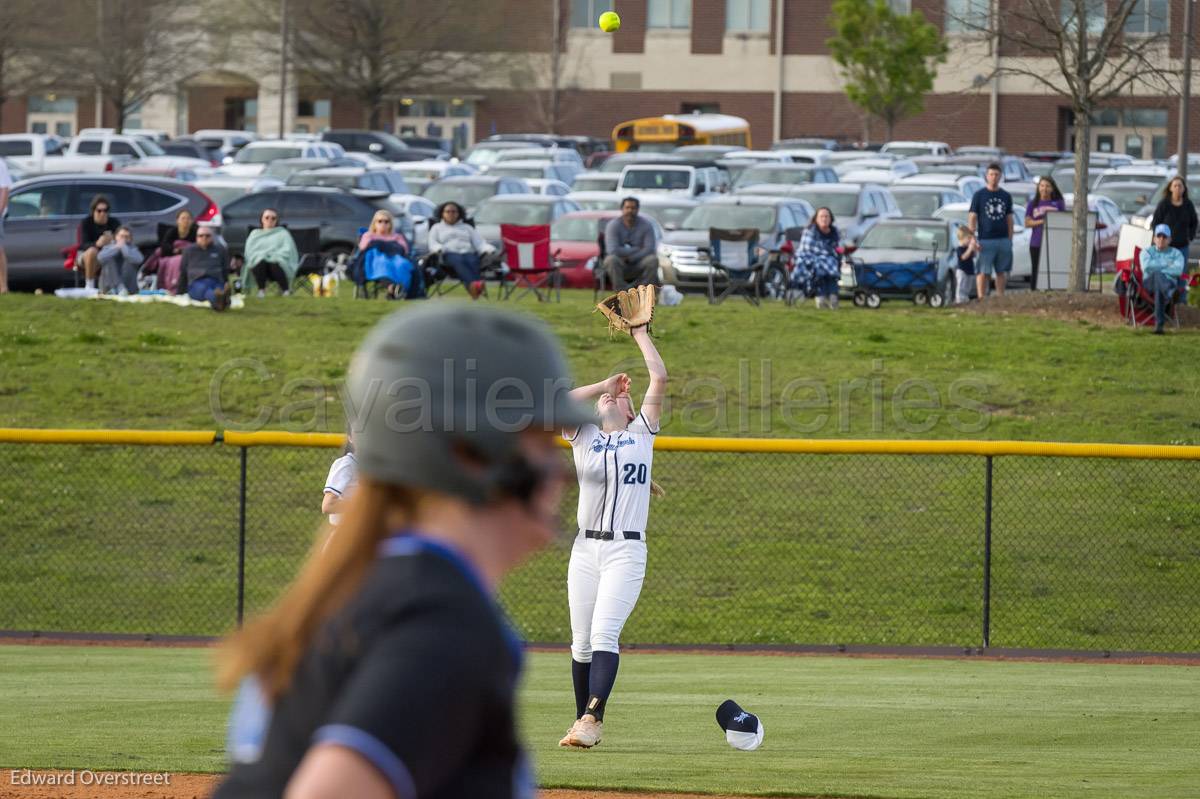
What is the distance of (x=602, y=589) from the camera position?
25.4 feet

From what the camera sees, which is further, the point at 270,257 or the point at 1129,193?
the point at 1129,193


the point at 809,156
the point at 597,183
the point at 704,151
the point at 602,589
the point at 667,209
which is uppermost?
the point at 704,151

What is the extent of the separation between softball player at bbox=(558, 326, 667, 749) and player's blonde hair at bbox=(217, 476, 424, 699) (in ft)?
18.3

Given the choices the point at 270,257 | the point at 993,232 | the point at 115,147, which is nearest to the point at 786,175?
the point at 993,232

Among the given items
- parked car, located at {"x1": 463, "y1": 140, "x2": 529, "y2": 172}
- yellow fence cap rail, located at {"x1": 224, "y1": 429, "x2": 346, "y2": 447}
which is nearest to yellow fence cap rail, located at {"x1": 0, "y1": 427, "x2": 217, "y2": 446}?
yellow fence cap rail, located at {"x1": 224, "y1": 429, "x2": 346, "y2": 447}

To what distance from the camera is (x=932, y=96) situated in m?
64.0

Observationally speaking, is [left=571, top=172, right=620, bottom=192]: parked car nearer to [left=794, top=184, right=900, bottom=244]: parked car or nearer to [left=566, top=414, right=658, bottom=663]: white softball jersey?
[left=794, top=184, right=900, bottom=244]: parked car

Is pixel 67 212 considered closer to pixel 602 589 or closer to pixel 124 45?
pixel 602 589

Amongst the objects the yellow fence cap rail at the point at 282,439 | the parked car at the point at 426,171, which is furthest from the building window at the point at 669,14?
the yellow fence cap rail at the point at 282,439

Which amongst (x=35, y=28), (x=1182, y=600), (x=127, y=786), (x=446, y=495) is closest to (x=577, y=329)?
(x=1182, y=600)

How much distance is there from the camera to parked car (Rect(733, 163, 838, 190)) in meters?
37.4

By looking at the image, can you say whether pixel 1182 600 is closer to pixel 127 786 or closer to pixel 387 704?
pixel 127 786

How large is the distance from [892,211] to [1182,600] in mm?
19058

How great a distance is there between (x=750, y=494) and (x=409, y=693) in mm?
13117
